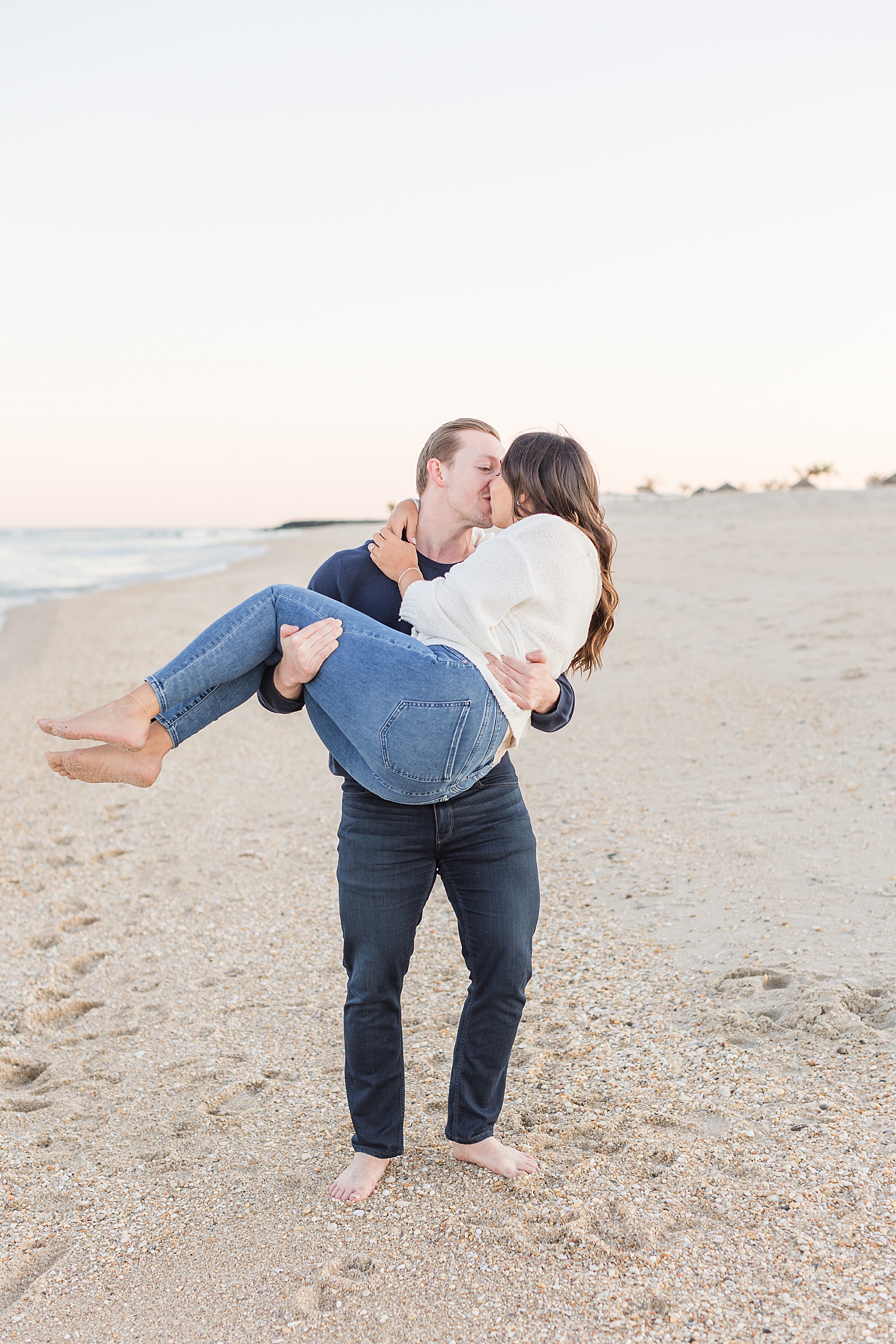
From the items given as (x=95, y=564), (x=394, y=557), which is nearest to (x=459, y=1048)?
(x=394, y=557)

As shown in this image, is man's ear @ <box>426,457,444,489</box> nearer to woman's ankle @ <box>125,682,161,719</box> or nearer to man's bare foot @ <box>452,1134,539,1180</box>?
woman's ankle @ <box>125,682,161,719</box>

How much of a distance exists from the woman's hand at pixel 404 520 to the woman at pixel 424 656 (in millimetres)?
326

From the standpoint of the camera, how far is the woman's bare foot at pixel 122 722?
2482 millimetres

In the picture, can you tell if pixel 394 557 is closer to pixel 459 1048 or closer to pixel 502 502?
pixel 502 502

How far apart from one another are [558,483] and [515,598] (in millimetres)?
336

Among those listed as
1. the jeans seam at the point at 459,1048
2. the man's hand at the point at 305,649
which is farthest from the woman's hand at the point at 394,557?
the jeans seam at the point at 459,1048

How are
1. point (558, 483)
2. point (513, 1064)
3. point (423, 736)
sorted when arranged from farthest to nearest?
1. point (513, 1064)
2. point (558, 483)
3. point (423, 736)

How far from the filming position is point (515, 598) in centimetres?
239

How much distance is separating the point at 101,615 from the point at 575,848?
12982mm

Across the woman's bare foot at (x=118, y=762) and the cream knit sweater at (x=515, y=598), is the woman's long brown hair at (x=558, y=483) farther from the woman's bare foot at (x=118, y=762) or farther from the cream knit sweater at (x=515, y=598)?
the woman's bare foot at (x=118, y=762)

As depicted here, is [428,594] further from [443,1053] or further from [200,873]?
[200,873]

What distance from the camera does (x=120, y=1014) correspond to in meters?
3.81

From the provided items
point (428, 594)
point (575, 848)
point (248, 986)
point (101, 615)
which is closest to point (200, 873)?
point (248, 986)

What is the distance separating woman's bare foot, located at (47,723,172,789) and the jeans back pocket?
656 millimetres
